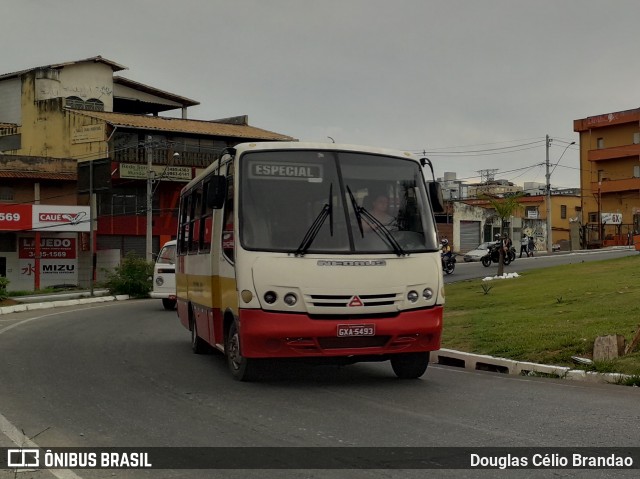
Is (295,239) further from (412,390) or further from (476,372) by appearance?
(476,372)

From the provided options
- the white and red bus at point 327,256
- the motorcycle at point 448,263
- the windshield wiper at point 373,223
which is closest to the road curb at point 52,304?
the motorcycle at point 448,263

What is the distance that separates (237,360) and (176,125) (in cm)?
4858

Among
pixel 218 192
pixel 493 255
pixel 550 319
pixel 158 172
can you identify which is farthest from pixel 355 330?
pixel 158 172

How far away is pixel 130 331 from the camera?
58.7ft

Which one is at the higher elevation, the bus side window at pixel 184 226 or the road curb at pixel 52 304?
the bus side window at pixel 184 226

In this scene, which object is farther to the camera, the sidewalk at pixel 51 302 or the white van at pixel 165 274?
the sidewalk at pixel 51 302

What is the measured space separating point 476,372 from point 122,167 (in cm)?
4435

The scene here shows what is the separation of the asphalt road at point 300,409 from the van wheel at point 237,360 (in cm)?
18

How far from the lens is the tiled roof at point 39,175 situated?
46562 mm

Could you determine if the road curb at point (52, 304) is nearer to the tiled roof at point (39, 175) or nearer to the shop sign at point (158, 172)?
the tiled roof at point (39, 175)

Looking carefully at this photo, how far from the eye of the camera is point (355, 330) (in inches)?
342

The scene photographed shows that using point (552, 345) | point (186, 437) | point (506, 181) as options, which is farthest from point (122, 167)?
point (506, 181)

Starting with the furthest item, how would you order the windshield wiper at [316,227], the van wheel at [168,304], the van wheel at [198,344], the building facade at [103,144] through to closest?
the building facade at [103,144], the van wheel at [168,304], the van wheel at [198,344], the windshield wiper at [316,227]

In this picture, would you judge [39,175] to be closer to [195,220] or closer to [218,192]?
[195,220]
